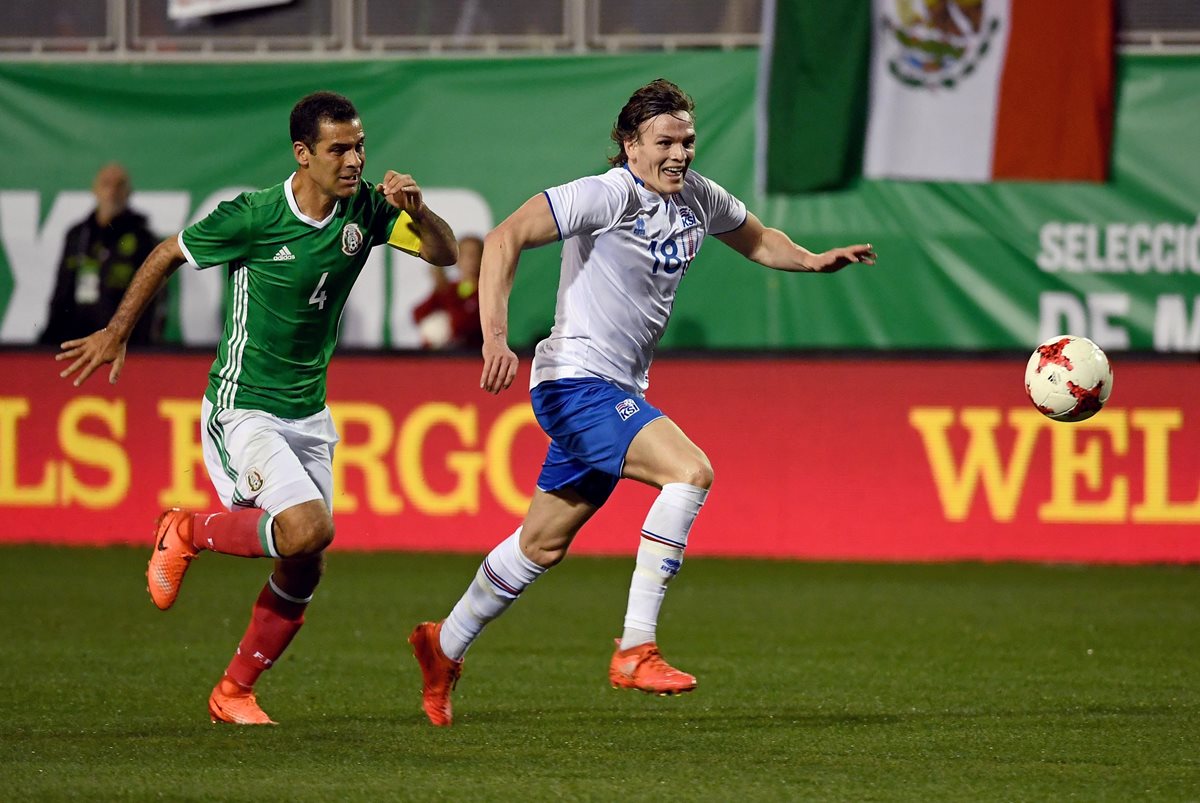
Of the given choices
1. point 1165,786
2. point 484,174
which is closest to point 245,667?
point 1165,786

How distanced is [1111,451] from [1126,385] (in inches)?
16.4

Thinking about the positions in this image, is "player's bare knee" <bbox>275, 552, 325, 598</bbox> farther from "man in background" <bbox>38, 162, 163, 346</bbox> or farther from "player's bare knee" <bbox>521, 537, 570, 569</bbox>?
"man in background" <bbox>38, 162, 163, 346</bbox>

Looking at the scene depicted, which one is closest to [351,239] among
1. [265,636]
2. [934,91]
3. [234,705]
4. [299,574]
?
[299,574]

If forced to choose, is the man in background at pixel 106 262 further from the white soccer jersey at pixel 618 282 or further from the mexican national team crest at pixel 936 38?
the white soccer jersey at pixel 618 282

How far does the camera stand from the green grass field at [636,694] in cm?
552

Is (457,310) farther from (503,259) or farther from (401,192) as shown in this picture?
(503,259)

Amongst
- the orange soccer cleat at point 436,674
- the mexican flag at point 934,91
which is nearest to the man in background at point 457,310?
the mexican flag at point 934,91

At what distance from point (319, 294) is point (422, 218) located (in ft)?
1.38

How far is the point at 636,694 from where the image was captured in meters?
7.41

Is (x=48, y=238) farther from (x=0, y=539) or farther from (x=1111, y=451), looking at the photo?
(x=1111, y=451)

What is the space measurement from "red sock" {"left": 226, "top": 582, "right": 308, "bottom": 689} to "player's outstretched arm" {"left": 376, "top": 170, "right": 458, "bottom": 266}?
4.11ft

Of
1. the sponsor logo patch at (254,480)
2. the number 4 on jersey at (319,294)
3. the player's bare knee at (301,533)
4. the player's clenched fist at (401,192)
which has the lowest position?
the player's bare knee at (301,533)

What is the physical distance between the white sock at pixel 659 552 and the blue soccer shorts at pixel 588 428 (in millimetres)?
207

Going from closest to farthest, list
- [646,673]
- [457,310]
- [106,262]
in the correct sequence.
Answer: [646,673], [457,310], [106,262]
